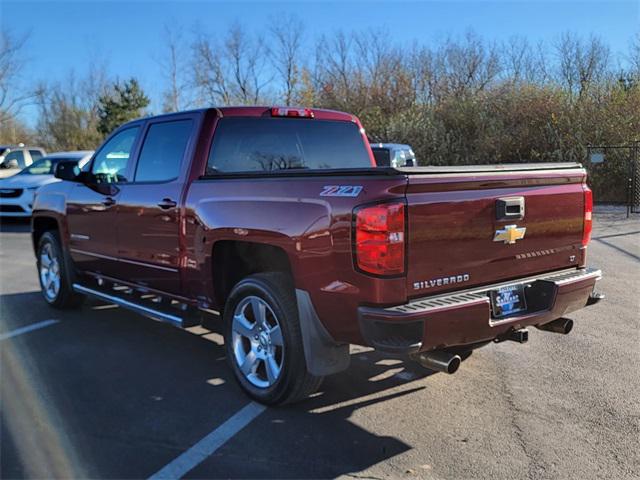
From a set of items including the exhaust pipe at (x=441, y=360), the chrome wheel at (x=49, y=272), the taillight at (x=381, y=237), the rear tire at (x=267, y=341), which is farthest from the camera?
the chrome wheel at (x=49, y=272)

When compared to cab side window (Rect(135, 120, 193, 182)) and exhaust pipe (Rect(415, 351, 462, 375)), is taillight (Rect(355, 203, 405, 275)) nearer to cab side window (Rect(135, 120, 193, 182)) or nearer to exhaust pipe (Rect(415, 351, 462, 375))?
exhaust pipe (Rect(415, 351, 462, 375))

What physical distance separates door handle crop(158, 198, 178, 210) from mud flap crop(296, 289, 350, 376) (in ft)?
5.14

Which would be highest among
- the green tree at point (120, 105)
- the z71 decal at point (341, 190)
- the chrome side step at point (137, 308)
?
the green tree at point (120, 105)

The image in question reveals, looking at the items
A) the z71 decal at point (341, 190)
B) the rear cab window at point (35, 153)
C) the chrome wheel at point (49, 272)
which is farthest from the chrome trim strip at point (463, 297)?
the rear cab window at point (35, 153)

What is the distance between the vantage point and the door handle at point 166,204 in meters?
4.61

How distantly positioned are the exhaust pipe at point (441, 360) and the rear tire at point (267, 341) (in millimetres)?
751

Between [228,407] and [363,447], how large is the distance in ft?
3.48

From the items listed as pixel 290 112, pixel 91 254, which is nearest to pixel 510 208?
pixel 290 112

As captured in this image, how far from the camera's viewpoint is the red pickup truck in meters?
3.21

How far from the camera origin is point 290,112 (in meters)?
5.00

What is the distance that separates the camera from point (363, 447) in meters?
3.39

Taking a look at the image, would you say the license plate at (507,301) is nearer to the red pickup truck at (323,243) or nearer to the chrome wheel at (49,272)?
the red pickup truck at (323,243)

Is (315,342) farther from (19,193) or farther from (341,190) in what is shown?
(19,193)

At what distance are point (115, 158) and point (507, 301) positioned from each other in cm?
406
